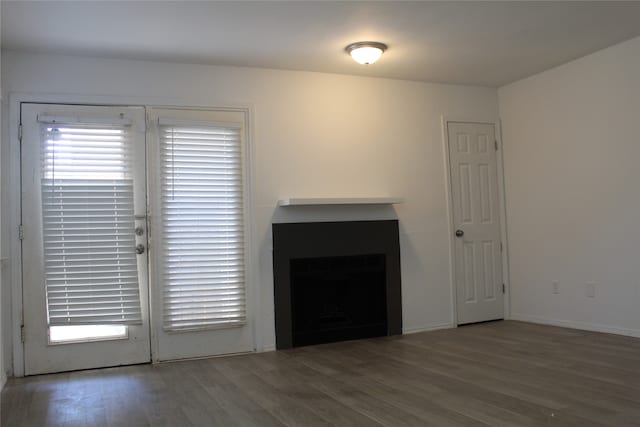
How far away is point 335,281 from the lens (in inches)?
207

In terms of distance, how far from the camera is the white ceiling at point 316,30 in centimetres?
370

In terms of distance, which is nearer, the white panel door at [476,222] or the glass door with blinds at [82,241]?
the glass door with blinds at [82,241]

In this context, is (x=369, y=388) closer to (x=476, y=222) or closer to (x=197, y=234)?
(x=197, y=234)

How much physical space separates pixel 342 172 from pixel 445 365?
208 centimetres

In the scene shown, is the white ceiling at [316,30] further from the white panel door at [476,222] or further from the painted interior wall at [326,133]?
the white panel door at [476,222]

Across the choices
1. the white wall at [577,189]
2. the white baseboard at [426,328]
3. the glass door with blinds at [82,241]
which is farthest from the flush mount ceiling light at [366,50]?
the white baseboard at [426,328]

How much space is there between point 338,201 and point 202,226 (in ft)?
4.06

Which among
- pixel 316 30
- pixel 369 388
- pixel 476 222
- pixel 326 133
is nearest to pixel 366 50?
pixel 316 30

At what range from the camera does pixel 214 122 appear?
4.84m

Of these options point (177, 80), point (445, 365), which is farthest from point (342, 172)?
point (445, 365)

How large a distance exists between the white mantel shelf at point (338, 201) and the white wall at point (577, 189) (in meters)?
1.56

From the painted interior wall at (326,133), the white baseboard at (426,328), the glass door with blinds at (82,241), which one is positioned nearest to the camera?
the glass door with blinds at (82,241)

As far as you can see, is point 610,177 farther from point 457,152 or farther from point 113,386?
point 113,386

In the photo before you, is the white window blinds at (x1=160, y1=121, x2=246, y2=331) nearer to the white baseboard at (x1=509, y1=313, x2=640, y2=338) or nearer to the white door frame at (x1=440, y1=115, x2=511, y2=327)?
the white door frame at (x1=440, y1=115, x2=511, y2=327)
